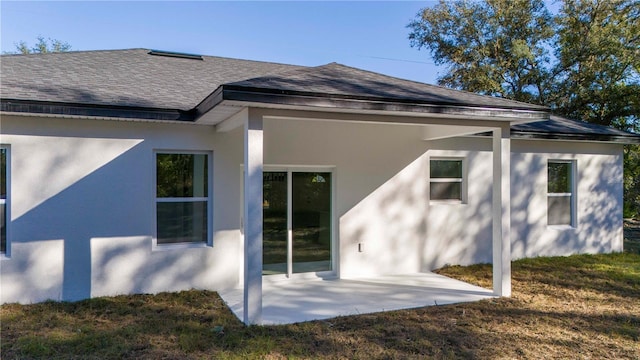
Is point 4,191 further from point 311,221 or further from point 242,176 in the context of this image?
→ point 311,221

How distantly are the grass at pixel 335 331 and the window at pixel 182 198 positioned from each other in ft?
3.17

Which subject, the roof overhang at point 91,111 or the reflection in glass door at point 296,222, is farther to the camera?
the reflection in glass door at point 296,222

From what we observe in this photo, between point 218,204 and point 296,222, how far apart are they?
1.43 metres

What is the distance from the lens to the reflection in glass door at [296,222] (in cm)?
730

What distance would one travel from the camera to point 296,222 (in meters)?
7.43

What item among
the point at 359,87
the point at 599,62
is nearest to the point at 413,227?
the point at 359,87

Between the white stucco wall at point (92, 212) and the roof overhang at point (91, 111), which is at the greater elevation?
the roof overhang at point (91, 111)

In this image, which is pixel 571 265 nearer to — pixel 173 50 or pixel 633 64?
pixel 173 50

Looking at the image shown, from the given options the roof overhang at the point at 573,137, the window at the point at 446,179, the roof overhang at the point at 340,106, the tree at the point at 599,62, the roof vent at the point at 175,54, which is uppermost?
the tree at the point at 599,62

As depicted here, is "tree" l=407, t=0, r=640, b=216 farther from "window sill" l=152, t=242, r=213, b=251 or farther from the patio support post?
the patio support post

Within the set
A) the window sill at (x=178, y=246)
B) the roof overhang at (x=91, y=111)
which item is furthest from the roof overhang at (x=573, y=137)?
the roof overhang at (x=91, y=111)

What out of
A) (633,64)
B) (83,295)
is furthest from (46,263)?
(633,64)

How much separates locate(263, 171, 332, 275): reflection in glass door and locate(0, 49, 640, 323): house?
3 centimetres

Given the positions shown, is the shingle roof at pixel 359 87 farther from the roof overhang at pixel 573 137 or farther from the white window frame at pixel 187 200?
the roof overhang at pixel 573 137
